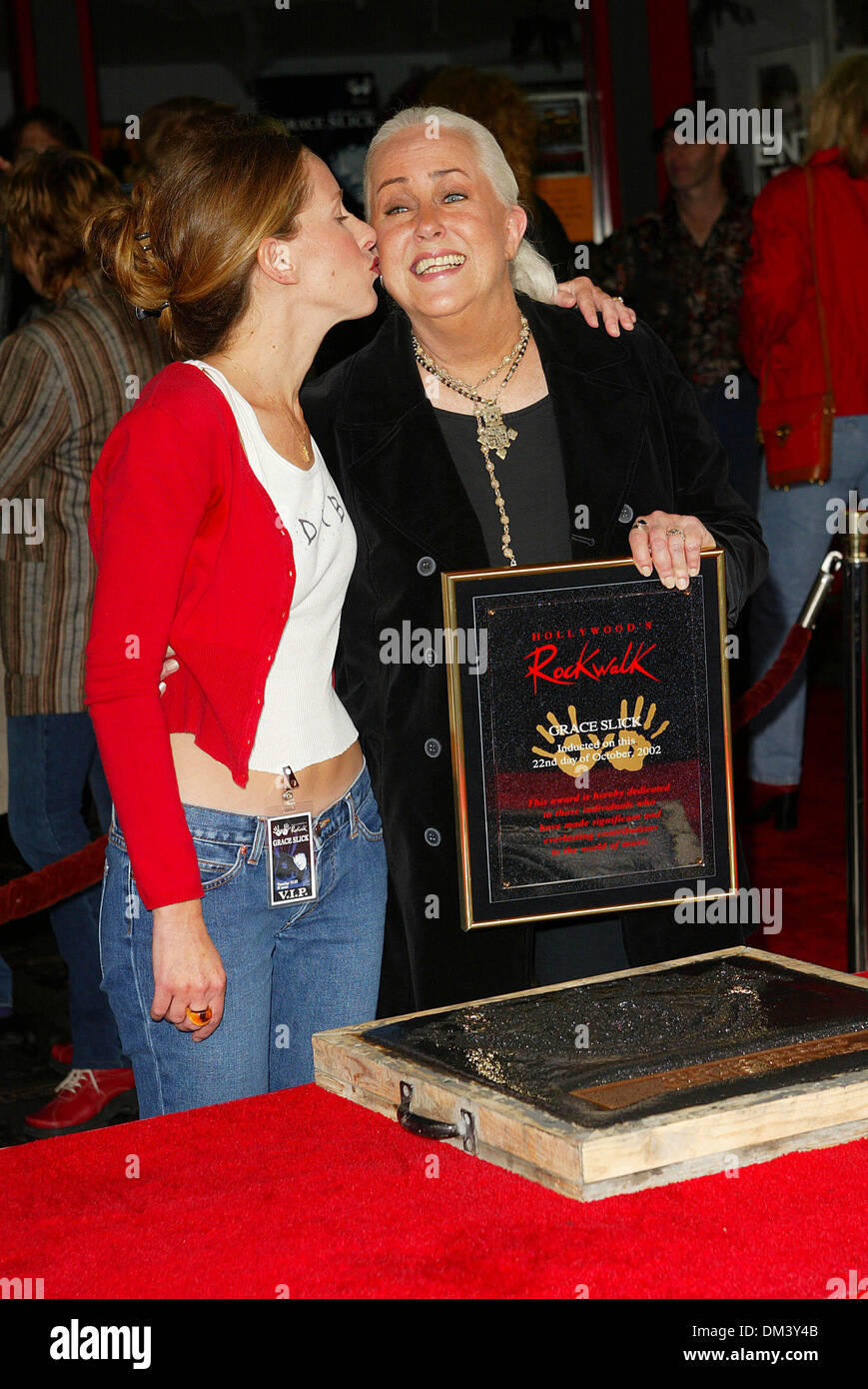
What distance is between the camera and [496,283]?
2.12 metres

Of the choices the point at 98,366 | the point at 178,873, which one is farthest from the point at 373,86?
the point at 178,873

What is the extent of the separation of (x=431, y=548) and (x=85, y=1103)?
1.95 m

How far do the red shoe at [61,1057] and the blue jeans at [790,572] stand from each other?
2380 mm

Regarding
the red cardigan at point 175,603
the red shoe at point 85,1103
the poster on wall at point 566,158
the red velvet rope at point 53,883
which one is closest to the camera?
the red cardigan at point 175,603

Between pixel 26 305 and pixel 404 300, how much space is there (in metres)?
2.51

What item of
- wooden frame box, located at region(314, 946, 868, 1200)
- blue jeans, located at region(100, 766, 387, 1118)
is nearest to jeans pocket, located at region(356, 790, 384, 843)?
blue jeans, located at region(100, 766, 387, 1118)

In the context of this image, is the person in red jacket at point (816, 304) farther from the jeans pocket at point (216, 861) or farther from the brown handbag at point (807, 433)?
the jeans pocket at point (216, 861)

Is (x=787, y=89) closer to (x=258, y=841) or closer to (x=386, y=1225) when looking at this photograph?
(x=258, y=841)

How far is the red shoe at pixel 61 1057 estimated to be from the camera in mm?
3948

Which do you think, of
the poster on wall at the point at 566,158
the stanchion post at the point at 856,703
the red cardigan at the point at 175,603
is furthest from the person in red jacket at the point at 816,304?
the poster on wall at the point at 566,158

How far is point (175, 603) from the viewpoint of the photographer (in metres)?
1.66

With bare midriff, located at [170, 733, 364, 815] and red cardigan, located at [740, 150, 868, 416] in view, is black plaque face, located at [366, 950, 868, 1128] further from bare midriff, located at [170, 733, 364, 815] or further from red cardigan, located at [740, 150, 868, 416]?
red cardigan, located at [740, 150, 868, 416]

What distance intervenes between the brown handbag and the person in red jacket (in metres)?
0.02

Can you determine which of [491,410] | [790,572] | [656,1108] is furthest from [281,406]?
[790,572]
